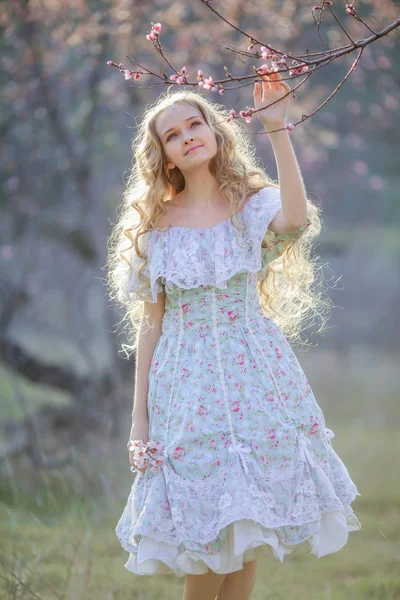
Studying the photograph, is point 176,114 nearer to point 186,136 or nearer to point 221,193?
point 186,136

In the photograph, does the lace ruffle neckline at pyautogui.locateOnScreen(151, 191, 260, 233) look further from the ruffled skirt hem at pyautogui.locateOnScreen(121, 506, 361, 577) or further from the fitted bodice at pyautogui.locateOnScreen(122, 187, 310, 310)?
the ruffled skirt hem at pyautogui.locateOnScreen(121, 506, 361, 577)

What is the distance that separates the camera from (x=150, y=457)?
2.20 meters

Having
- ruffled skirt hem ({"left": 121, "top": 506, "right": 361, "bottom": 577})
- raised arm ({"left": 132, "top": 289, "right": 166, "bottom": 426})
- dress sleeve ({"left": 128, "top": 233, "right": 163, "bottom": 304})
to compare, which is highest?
dress sleeve ({"left": 128, "top": 233, "right": 163, "bottom": 304})

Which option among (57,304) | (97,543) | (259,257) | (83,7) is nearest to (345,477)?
(259,257)

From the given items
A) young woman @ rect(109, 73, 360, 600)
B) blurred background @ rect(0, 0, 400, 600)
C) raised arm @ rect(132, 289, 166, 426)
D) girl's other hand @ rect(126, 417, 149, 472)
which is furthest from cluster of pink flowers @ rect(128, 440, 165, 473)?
blurred background @ rect(0, 0, 400, 600)

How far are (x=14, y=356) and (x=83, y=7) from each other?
2.29 m

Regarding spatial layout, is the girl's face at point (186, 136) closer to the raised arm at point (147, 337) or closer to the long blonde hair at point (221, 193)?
the long blonde hair at point (221, 193)

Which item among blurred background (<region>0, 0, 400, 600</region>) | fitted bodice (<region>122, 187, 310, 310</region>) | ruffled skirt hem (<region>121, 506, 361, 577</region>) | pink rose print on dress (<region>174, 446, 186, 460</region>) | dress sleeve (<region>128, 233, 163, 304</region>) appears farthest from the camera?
blurred background (<region>0, 0, 400, 600</region>)

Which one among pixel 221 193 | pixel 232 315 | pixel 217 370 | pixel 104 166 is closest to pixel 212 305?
pixel 232 315

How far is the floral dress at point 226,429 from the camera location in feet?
6.89

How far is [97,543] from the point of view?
3.87 m

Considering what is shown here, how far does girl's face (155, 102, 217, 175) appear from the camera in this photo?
94.0 inches

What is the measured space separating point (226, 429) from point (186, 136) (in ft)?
2.74

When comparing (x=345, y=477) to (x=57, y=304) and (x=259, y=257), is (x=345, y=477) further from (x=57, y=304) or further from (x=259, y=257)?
(x=57, y=304)
